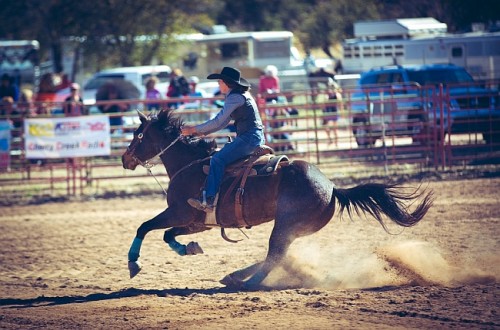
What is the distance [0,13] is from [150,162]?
93.8 ft

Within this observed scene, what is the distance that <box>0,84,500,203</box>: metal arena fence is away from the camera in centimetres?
1518

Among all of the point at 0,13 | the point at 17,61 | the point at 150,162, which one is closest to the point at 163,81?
the point at 17,61

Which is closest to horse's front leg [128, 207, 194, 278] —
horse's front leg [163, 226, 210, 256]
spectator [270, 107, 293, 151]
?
horse's front leg [163, 226, 210, 256]

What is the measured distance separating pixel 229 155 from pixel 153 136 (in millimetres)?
1062

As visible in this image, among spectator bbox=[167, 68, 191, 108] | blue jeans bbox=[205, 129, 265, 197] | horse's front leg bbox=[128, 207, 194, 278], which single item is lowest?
horse's front leg bbox=[128, 207, 194, 278]

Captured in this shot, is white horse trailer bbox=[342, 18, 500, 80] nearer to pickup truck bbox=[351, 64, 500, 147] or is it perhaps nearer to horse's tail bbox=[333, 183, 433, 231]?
pickup truck bbox=[351, 64, 500, 147]

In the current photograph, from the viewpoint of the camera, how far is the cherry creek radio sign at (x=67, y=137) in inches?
577

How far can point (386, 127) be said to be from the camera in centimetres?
1579

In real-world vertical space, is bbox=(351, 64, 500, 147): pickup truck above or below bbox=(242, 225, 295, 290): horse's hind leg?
above

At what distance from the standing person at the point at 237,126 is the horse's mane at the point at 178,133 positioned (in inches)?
16.5

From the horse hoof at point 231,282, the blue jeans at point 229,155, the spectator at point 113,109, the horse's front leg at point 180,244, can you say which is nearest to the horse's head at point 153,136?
the blue jeans at point 229,155

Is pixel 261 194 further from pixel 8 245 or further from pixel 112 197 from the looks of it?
pixel 112 197

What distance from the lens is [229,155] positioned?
766cm

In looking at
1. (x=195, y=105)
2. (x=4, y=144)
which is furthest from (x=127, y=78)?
(x=4, y=144)
